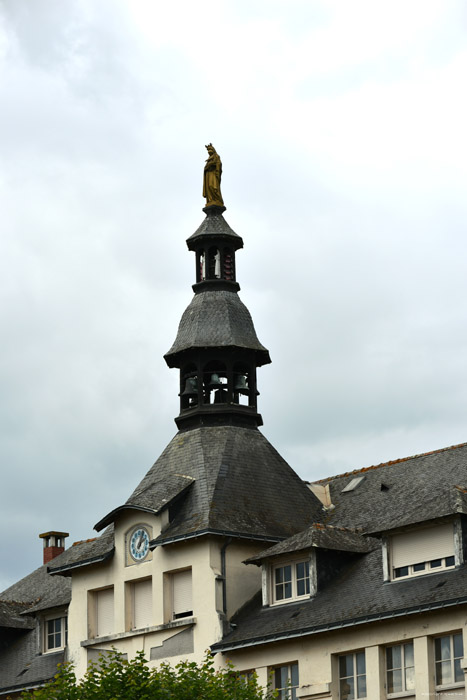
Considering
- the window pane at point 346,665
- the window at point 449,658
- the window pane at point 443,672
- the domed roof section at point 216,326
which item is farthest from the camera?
the domed roof section at point 216,326

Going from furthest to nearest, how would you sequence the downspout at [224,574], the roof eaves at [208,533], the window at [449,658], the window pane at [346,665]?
1. the roof eaves at [208,533]
2. the downspout at [224,574]
3. the window pane at [346,665]
4. the window at [449,658]

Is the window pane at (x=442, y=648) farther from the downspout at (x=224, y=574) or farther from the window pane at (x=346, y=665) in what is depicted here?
the downspout at (x=224, y=574)

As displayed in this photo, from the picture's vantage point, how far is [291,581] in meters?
55.5

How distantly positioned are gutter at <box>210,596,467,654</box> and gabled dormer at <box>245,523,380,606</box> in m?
2.26

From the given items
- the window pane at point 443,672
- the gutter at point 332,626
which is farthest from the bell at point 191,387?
the window pane at point 443,672

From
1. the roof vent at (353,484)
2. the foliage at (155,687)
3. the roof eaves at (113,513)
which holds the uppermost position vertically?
the roof vent at (353,484)

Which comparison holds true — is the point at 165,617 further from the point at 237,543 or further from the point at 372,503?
the point at 372,503

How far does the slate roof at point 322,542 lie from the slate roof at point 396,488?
1.83ft

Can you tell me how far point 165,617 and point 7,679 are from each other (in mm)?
10103

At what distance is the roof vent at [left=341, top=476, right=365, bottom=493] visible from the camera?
204 ft

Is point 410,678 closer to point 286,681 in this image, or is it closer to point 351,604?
point 351,604

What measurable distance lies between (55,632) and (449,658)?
826 inches

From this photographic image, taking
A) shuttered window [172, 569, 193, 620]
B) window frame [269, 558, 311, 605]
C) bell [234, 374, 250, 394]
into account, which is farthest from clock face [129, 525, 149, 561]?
bell [234, 374, 250, 394]

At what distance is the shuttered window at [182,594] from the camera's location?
57.3m
